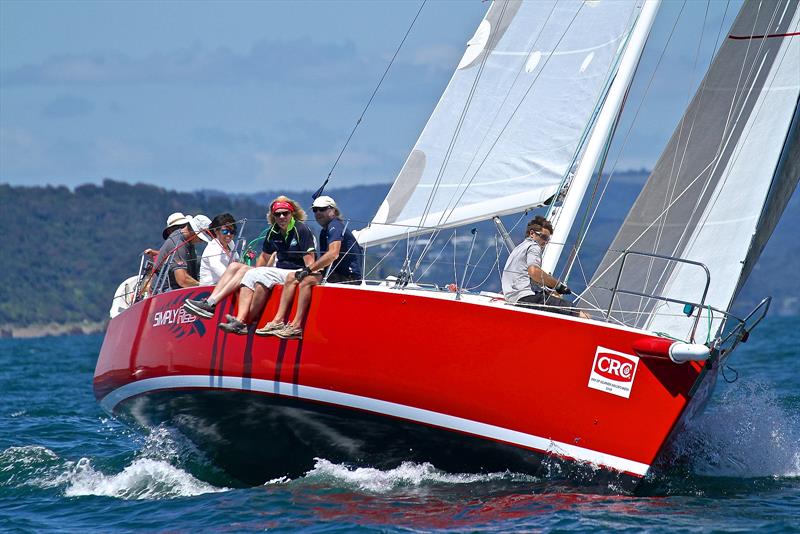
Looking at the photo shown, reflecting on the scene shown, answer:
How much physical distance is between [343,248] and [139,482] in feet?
7.79

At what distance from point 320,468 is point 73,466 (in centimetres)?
284

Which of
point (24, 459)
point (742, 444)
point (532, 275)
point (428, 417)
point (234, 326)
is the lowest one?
point (24, 459)

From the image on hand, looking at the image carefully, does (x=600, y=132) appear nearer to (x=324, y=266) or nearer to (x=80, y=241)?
(x=324, y=266)

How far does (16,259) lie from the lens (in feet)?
415

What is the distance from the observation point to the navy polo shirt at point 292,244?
8828 mm

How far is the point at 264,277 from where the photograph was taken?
8.59 meters

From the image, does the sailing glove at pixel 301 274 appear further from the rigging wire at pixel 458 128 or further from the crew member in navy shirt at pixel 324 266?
the rigging wire at pixel 458 128

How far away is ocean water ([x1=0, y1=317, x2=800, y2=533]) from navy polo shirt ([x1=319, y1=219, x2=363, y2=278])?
127cm

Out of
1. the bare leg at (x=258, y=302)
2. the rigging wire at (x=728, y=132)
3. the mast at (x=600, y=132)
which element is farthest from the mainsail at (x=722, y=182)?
the bare leg at (x=258, y=302)

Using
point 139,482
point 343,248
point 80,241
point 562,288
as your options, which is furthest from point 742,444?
point 80,241

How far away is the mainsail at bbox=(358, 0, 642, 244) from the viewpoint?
9234mm

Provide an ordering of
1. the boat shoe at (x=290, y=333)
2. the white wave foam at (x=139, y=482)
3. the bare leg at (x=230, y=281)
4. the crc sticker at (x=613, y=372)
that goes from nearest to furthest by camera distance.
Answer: the crc sticker at (x=613, y=372)
the boat shoe at (x=290, y=333)
the bare leg at (x=230, y=281)
the white wave foam at (x=139, y=482)

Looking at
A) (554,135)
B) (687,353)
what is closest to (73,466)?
(554,135)

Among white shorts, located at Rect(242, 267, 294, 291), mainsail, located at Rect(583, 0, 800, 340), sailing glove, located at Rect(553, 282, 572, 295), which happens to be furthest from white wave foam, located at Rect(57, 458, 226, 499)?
mainsail, located at Rect(583, 0, 800, 340)
